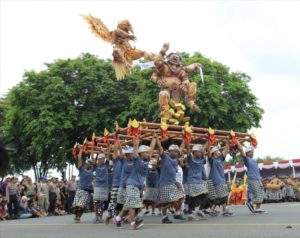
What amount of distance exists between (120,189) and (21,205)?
984cm

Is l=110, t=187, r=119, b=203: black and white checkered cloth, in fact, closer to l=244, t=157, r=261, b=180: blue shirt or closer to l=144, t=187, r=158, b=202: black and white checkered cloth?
l=144, t=187, r=158, b=202: black and white checkered cloth

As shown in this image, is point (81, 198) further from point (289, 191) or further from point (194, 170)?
point (289, 191)

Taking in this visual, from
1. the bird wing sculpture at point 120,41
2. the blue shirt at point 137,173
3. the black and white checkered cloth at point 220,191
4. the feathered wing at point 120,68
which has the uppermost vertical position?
the bird wing sculpture at point 120,41

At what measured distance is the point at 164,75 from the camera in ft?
48.9

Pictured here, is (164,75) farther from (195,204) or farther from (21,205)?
(21,205)

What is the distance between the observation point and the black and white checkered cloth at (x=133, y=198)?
10.2 meters

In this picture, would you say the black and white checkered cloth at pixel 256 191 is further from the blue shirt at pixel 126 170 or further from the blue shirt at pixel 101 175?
the blue shirt at pixel 126 170

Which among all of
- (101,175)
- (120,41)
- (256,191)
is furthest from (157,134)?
(120,41)

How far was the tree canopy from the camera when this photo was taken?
28.1 metres


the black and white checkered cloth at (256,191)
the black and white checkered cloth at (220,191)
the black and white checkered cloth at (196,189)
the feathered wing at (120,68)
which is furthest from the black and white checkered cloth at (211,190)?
the feathered wing at (120,68)

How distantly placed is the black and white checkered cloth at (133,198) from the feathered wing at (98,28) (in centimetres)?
599

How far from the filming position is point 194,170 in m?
12.3

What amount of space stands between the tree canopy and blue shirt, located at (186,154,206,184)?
47.9 ft

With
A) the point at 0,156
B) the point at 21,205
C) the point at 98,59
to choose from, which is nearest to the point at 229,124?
the point at 98,59
